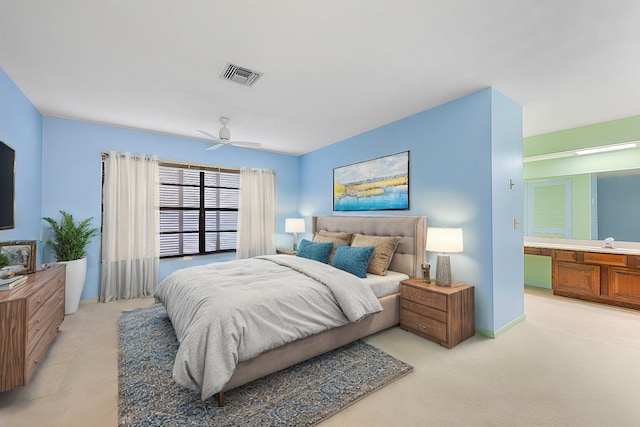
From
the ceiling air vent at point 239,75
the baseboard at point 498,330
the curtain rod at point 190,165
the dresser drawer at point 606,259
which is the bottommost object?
the baseboard at point 498,330

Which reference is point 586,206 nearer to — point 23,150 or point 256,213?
point 256,213

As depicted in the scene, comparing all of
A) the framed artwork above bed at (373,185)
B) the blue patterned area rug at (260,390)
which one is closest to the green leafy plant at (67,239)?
the blue patterned area rug at (260,390)

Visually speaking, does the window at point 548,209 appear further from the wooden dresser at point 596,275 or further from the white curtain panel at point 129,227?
the white curtain panel at point 129,227

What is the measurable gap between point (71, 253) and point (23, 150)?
1.30 m

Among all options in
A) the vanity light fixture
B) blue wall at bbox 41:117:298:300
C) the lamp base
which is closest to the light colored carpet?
the lamp base

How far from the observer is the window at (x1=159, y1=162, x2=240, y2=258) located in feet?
15.4

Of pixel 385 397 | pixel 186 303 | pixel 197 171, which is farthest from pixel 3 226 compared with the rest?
pixel 385 397

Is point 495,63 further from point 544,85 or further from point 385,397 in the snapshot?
point 385,397

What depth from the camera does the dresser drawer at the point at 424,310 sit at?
2675mm

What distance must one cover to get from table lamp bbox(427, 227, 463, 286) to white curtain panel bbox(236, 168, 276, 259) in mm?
3371

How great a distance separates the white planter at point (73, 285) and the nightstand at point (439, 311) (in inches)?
159

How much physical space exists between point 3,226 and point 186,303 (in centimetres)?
187

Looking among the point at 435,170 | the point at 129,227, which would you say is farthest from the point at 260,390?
the point at 129,227

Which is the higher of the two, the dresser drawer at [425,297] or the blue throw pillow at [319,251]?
the blue throw pillow at [319,251]
